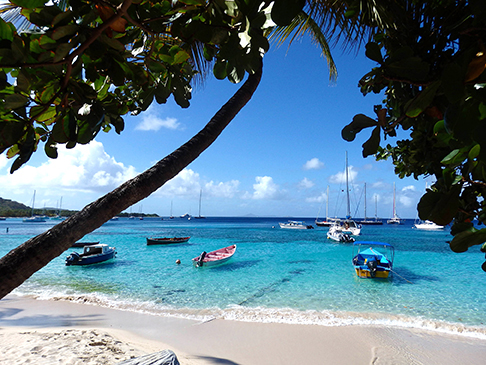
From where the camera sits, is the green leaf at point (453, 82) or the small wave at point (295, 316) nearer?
the green leaf at point (453, 82)

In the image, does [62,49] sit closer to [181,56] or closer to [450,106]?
[181,56]

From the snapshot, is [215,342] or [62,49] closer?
[62,49]

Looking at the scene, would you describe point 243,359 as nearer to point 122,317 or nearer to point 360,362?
point 360,362

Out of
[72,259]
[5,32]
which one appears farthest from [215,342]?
[72,259]

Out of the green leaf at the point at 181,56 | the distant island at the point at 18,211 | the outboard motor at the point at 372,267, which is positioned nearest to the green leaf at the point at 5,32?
the green leaf at the point at 181,56

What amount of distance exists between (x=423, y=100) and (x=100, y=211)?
1390 mm

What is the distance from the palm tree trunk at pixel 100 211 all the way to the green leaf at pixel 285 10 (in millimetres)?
1177

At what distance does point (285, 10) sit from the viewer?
0.55 m

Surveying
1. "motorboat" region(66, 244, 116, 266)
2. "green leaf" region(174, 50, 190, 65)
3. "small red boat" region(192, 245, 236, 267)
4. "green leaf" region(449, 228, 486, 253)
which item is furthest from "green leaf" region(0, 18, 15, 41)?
"motorboat" region(66, 244, 116, 266)

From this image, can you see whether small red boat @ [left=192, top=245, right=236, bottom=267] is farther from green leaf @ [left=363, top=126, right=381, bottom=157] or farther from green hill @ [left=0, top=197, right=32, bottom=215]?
green hill @ [left=0, top=197, right=32, bottom=215]

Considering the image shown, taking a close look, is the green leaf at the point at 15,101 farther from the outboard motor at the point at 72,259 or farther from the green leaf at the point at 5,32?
the outboard motor at the point at 72,259

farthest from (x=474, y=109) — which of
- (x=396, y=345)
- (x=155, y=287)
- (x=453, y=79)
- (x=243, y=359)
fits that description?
(x=155, y=287)

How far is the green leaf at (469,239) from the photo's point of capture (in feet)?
2.12

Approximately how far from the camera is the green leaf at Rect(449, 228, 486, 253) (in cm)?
65
